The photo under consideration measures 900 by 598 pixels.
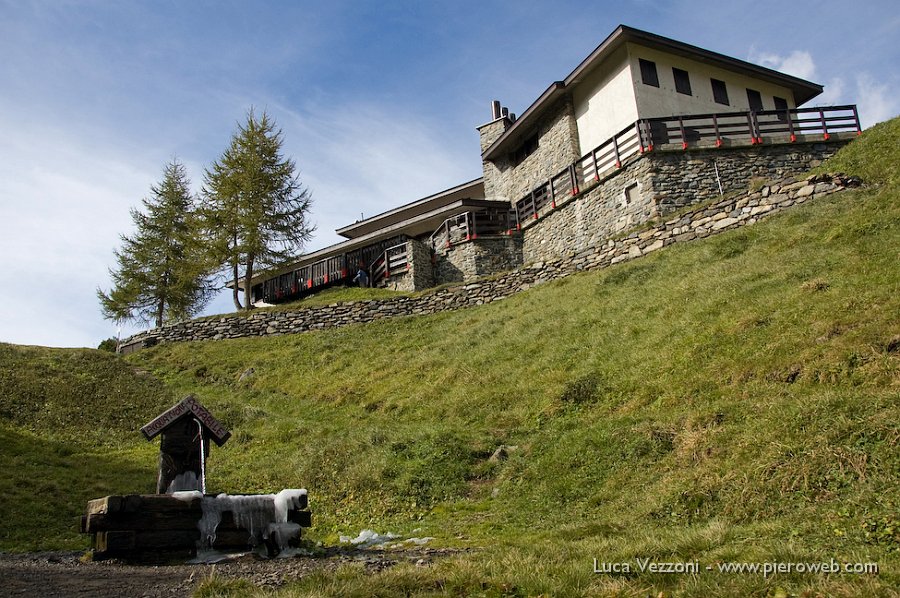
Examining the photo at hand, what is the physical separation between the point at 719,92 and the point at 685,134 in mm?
6360

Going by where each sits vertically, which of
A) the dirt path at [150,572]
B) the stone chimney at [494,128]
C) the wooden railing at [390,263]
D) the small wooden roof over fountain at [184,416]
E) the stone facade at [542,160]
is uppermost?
the stone chimney at [494,128]

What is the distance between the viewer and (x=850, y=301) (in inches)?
462

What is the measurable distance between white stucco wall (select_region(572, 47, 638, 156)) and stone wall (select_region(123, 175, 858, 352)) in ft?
26.1

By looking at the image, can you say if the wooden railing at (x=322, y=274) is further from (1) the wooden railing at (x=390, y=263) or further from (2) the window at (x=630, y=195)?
(2) the window at (x=630, y=195)

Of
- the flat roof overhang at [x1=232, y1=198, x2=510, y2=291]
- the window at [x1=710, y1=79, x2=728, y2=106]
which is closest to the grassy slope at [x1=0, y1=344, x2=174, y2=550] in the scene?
the flat roof overhang at [x1=232, y1=198, x2=510, y2=291]

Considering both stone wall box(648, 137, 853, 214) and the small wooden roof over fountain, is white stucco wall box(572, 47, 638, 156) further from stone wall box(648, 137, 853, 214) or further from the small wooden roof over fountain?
the small wooden roof over fountain

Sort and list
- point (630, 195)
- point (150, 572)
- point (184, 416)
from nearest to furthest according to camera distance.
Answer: point (150, 572)
point (184, 416)
point (630, 195)

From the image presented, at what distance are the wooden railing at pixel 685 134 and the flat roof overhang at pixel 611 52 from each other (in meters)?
3.09

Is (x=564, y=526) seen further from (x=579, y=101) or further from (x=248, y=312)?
(x=579, y=101)

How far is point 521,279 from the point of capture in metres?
25.6

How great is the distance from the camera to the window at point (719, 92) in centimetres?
3083

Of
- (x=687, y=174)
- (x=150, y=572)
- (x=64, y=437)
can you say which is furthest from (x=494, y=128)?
(x=150, y=572)

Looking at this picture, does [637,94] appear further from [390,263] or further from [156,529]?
[156,529]

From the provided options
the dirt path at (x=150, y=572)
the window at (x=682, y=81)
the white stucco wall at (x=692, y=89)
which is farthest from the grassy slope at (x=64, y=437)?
the window at (x=682, y=81)
